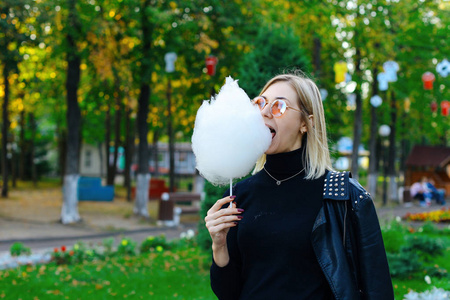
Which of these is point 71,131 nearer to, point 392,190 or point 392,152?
point 392,152

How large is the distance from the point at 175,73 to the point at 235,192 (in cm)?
1689

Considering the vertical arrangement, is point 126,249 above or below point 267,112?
below

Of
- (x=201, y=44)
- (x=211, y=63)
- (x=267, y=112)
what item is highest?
(x=201, y=44)

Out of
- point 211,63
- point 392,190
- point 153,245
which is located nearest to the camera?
point 153,245

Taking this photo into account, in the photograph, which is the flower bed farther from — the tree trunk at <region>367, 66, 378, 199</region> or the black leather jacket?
the black leather jacket

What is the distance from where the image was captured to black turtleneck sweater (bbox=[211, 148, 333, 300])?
2.10m

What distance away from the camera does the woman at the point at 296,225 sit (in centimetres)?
203

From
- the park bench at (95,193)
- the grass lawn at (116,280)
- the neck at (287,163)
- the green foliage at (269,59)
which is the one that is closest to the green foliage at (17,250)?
the grass lawn at (116,280)

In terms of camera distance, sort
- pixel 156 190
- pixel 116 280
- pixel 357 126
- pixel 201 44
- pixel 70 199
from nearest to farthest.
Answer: pixel 116 280, pixel 357 126, pixel 201 44, pixel 70 199, pixel 156 190

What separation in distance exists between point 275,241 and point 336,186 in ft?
1.18

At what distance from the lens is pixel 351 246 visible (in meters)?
2.05

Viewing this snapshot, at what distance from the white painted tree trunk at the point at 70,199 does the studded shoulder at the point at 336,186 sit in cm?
1528

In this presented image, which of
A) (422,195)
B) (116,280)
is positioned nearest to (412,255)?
(116,280)

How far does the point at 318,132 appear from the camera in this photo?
2260 mm
